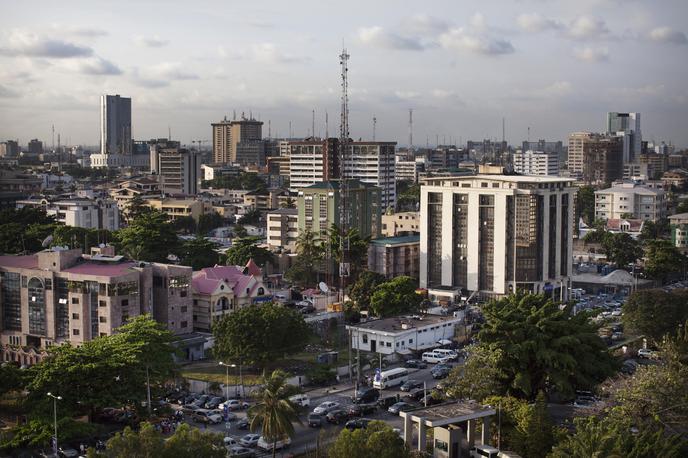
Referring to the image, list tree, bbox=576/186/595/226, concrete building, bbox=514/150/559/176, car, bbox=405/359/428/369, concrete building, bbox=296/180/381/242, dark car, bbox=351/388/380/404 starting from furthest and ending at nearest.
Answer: concrete building, bbox=514/150/559/176 < tree, bbox=576/186/595/226 < concrete building, bbox=296/180/381/242 < car, bbox=405/359/428/369 < dark car, bbox=351/388/380/404

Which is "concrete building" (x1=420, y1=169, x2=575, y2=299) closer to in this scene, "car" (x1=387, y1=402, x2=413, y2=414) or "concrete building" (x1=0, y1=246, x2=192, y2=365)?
"concrete building" (x1=0, y1=246, x2=192, y2=365)

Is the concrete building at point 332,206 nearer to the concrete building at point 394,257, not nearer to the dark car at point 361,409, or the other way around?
the concrete building at point 394,257

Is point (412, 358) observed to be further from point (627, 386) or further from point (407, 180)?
point (407, 180)

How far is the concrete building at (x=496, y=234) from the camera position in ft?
88.6

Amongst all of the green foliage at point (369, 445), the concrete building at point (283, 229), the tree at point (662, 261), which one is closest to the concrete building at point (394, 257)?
the concrete building at point (283, 229)

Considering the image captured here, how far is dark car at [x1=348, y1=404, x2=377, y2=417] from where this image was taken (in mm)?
16453

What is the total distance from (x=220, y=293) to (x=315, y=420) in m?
7.75

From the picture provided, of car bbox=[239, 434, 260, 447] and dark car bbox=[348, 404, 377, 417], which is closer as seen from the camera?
car bbox=[239, 434, 260, 447]

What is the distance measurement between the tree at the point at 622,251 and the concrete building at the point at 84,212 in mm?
20649

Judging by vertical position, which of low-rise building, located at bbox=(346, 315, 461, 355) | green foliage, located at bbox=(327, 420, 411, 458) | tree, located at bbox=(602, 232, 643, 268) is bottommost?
low-rise building, located at bbox=(346, 315, 461, 355)

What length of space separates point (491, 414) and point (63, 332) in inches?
438

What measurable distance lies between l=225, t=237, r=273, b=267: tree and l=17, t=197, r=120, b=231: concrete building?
11099 mm

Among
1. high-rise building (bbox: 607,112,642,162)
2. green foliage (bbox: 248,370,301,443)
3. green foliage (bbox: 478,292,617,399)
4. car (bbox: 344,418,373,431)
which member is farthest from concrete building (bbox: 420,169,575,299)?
high-rise building (bbox: 607,112,642,162)

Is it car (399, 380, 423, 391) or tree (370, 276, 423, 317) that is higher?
tree (370, 276, 423, 317)
